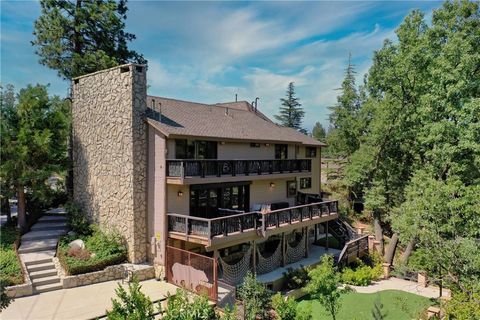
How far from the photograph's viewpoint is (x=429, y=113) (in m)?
19.0

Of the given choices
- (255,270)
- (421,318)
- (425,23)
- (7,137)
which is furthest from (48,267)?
(425,23)

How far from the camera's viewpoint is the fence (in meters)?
12.5

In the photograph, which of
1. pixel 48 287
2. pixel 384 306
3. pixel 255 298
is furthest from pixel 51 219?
pixel 384 306

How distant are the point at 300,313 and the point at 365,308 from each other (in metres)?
5.87

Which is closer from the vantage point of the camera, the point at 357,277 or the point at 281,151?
the point at 357,277

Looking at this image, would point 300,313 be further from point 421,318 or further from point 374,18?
point 374,18

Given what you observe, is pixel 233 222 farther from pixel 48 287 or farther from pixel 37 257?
pixel 37 257

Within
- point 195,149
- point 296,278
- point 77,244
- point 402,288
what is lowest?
point 402,288

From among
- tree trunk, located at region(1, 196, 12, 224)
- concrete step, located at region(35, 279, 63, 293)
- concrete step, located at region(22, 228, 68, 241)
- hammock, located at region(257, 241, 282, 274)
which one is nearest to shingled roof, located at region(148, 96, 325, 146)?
hammock, located at region(257, 241, 282, 274)

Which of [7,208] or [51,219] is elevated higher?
[7,208]

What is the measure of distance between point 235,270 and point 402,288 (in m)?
8.84

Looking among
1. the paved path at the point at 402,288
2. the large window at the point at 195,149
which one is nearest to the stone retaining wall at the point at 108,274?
the large window at the point at 195,149

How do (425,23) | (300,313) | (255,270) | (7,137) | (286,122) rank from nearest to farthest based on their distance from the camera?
(300,313), (7,137), (255,270), (425,23), (286,122)

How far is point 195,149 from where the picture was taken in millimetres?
16188
